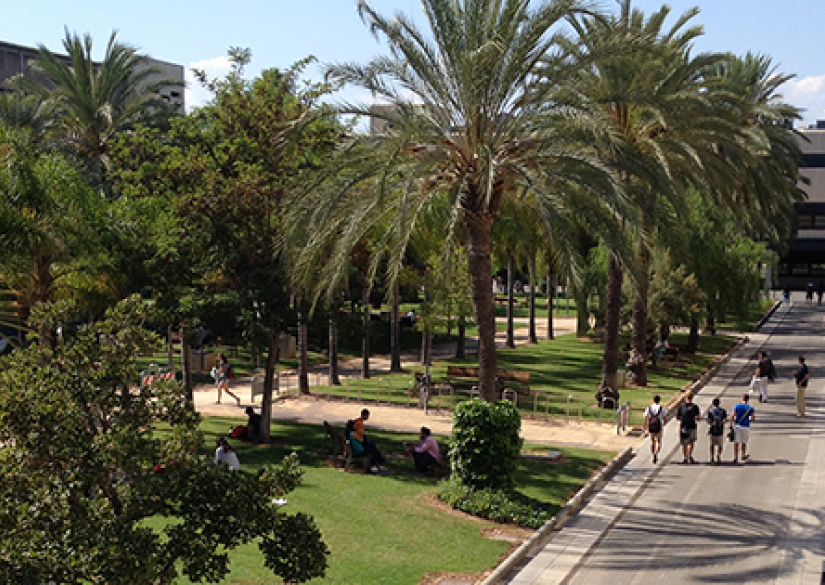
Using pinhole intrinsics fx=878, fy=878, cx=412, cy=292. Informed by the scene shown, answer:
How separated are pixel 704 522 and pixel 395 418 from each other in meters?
10.4

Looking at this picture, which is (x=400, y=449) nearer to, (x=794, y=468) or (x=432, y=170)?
(x=432, y=170)

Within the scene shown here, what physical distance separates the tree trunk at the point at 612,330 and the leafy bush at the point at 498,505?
1061 centimetres

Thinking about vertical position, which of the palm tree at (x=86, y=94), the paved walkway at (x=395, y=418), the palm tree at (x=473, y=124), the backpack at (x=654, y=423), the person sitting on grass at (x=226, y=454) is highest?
the palm tree at (x=86, y=94)

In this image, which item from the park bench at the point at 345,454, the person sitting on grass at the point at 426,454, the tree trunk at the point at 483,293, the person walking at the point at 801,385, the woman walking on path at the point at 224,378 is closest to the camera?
the tree trunk at the point at 483,293

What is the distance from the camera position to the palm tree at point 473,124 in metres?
15.0

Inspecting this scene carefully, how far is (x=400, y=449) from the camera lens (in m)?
19.1

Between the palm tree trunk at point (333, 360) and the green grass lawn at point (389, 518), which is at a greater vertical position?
the palm tree trunk at point (333, 360)

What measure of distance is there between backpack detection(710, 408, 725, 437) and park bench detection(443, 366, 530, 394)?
27.2 ft

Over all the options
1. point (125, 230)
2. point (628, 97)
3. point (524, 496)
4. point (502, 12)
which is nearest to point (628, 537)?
point (524, 496)

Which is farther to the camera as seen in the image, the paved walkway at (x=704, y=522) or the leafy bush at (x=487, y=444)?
the leafy bush at (x=487, y=444)

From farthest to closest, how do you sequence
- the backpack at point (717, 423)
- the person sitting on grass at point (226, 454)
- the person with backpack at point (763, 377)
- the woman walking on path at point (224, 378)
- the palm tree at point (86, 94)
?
the palm tree at point (86, 94), the person with backpack at point (763, 377), the woman walking on path at point (224, 378), the backpack at point (717, 423), the person sitting on grass at point (226, 454)

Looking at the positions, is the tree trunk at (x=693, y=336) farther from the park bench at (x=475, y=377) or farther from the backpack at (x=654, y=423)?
the backpack at (x=654, y=423)

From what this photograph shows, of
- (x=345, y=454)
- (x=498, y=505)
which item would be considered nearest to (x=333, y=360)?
(x=345, y=454)

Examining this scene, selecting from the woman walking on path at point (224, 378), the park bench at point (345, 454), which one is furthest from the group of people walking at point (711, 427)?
the woman walking on path at point (224, 378)
